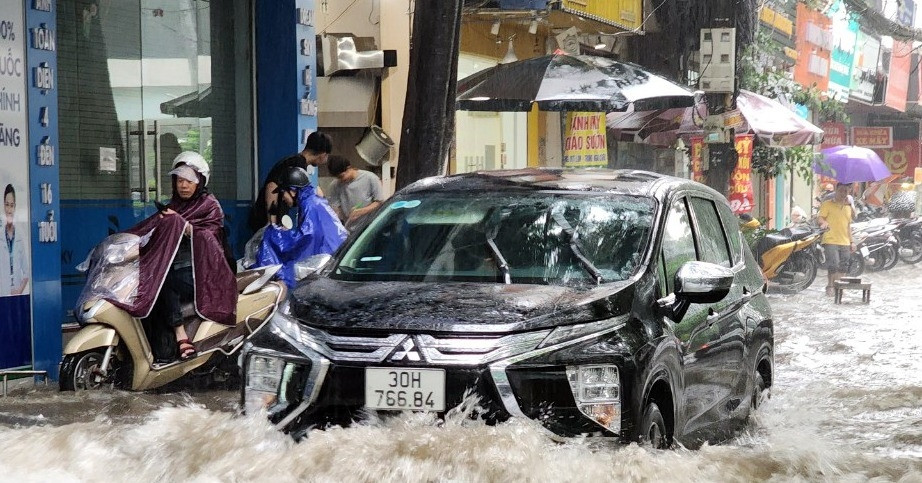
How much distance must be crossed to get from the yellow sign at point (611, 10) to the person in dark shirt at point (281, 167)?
6.87 metres

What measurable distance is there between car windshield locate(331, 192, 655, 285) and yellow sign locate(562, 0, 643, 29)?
38.0ft

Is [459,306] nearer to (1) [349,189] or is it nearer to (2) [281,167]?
(2) [281,167]

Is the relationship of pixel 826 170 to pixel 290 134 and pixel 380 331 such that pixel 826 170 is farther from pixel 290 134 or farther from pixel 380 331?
pixel 380 331

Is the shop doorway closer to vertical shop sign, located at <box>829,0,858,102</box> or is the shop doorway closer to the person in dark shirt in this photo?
the person in dark shirt

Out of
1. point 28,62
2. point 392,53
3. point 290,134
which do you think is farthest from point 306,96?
point 28,62

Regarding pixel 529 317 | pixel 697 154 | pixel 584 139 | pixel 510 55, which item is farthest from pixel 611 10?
pixel 529 317

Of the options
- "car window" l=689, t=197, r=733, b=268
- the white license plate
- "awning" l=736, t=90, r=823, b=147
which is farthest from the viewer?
"awning" l=736, t=90, r=823, b=147

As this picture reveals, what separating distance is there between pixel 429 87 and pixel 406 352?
6.50 meters

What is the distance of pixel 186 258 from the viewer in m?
9.54

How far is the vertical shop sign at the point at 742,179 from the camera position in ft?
71.3

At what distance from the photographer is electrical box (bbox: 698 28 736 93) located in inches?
815

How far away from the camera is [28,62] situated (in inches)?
386

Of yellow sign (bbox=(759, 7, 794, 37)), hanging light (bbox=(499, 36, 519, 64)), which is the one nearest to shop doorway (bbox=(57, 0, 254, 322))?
hanging light (bbox=(499, 36, 519, 64))

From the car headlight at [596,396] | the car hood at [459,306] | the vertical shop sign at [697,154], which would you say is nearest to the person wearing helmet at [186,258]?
the car hood at [459,306]
